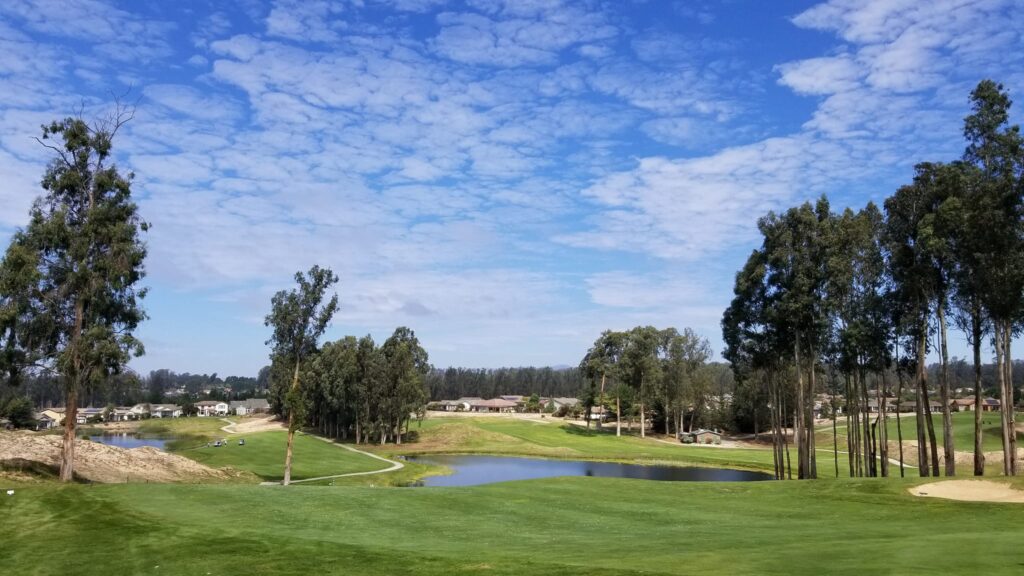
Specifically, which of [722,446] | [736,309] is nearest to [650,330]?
[722,446]

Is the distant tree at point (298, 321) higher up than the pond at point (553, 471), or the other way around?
the distant tree at point (298, 321)

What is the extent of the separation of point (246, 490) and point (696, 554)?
72.5 ft

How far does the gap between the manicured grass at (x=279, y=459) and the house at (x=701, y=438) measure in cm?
5721

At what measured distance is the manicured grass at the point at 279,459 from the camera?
211ft

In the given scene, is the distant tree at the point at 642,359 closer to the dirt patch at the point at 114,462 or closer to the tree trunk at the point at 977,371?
the dirt patch at the point at 114,462

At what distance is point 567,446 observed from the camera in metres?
105

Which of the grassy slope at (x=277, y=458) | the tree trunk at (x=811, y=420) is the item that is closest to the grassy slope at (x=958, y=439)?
the tree trunk at (x=811, y=420)

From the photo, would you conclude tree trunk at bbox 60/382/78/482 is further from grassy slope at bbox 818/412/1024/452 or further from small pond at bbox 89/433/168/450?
grassy slope at bbox 818/412/1024/452

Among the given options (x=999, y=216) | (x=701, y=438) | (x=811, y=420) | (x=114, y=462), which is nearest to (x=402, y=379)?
(x=701, y=438)

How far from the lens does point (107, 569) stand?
16688 millimetres

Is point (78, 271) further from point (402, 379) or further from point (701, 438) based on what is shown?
point (701, 438)

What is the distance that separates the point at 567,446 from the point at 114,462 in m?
69.8

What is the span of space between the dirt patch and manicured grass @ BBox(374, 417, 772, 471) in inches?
1900

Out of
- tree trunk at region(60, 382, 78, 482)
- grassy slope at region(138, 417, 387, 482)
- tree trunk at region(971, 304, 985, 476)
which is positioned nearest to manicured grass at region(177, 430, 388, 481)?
grassy slope at region(138, 417, 387, 482)
